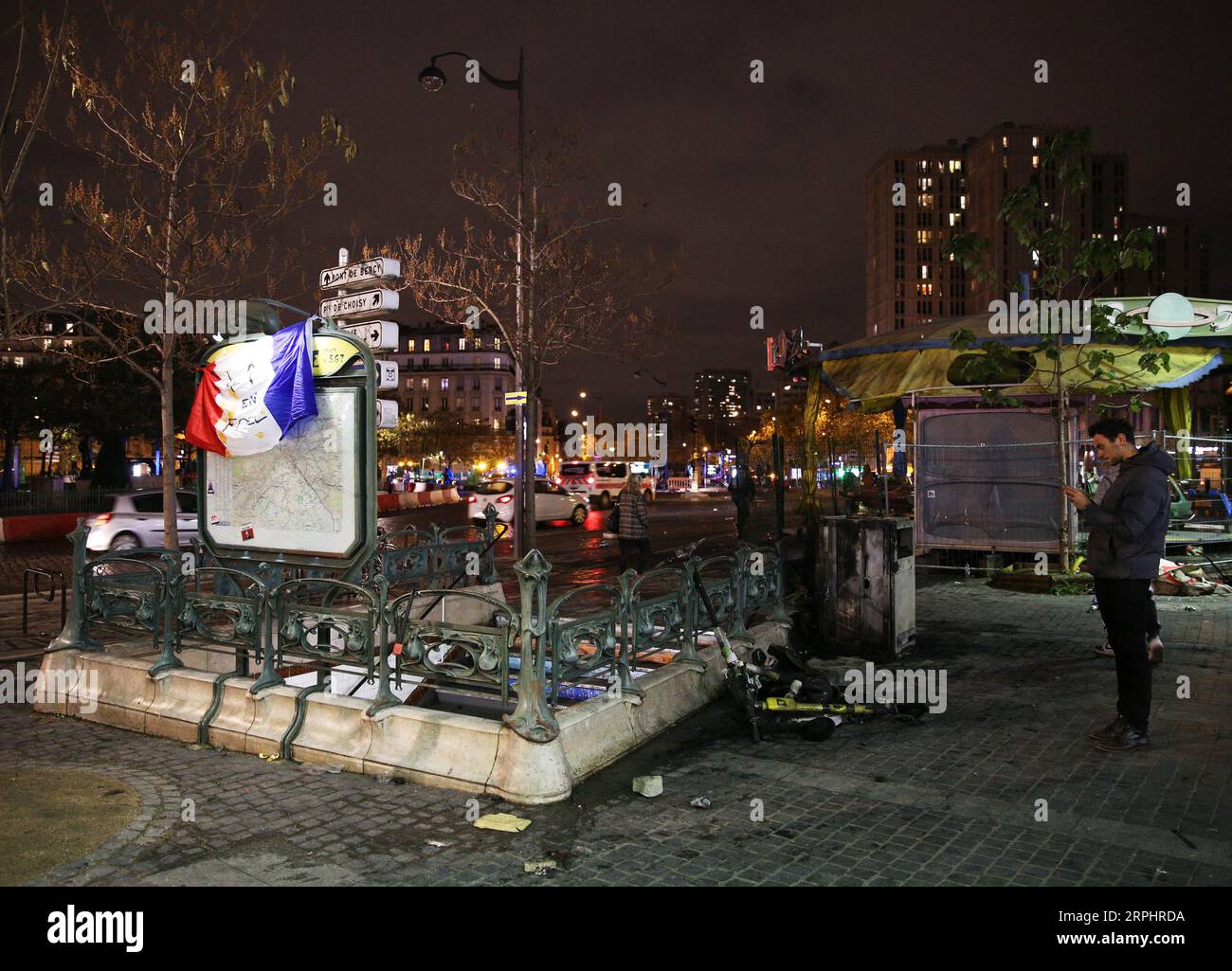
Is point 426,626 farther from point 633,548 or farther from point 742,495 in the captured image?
point 742,495

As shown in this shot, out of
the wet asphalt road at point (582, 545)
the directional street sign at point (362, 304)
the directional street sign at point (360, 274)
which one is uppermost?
the directional street sign at point (360, 274)

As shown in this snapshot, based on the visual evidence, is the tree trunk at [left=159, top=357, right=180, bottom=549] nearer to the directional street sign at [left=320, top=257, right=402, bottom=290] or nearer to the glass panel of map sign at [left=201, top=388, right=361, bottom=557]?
the glass panel of map sign at [left=201, top=388, right=361, bottom=557]

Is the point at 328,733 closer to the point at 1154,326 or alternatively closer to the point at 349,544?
the point at 349,544

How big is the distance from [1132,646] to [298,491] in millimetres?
6902

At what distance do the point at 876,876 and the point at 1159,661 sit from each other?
5745mm

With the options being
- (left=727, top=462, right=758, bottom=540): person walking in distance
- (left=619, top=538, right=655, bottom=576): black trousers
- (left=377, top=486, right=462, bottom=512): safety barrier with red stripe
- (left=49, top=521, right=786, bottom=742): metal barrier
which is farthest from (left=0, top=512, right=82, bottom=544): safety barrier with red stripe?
(left=49, top=521, right=786, bottom=742): metal barrier

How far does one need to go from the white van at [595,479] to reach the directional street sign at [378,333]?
2953 cm

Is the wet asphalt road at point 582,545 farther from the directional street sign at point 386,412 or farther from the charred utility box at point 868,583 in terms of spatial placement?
the directional street sign at point 386,412

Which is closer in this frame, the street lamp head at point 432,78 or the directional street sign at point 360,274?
the directional street sign at point 360,274

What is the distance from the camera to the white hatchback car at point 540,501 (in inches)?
1066

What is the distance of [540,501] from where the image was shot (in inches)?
1190

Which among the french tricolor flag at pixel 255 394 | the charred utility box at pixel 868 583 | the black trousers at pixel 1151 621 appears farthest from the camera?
the charred utility box at pixel 868 583

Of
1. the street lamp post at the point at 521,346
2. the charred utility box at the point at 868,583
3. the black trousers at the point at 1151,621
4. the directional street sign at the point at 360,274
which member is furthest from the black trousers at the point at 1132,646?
Answer: the street lamp post at the point at 521,346

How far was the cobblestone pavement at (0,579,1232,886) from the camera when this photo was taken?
4.30m
